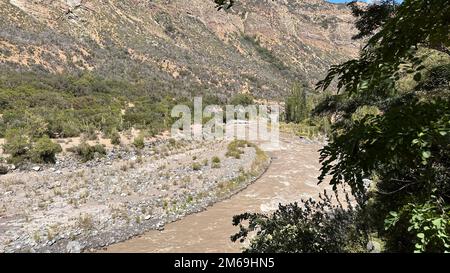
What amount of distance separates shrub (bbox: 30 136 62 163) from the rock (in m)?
7.78

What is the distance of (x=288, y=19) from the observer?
118250mm

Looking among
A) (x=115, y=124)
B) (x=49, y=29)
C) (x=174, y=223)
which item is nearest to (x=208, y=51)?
(x=49, y=29)

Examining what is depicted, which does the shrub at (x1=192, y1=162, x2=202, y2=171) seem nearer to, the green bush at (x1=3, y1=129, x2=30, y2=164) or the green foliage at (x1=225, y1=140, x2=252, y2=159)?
the green foliage at (x1=225, y1=140, x2=252, y2=159)

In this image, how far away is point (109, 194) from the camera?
14.0 m

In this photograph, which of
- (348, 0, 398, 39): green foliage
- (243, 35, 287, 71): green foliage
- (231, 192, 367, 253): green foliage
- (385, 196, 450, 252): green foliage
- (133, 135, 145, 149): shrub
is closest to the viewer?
(385, 196, 450, 252): green foliage

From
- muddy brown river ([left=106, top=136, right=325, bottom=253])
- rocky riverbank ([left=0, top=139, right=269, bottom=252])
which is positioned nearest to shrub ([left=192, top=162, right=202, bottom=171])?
rocky riverbank ([left=0, top=139, right=269, bottom=252])

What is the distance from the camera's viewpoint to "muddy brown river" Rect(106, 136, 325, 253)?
1039cm

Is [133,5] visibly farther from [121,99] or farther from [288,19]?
[288,19]

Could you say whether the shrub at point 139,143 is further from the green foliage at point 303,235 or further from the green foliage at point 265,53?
the green foliage at point 265,53

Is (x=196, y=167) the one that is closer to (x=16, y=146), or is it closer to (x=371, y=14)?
(x=16, y=146)

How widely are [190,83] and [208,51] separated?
24485 mm

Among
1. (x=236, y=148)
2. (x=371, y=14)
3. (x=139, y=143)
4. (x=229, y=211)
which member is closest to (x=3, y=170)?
(x=139, y=143)

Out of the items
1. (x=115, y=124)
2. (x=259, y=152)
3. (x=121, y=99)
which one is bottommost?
(x=259, y=152)

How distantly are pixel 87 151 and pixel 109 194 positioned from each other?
490 cm
